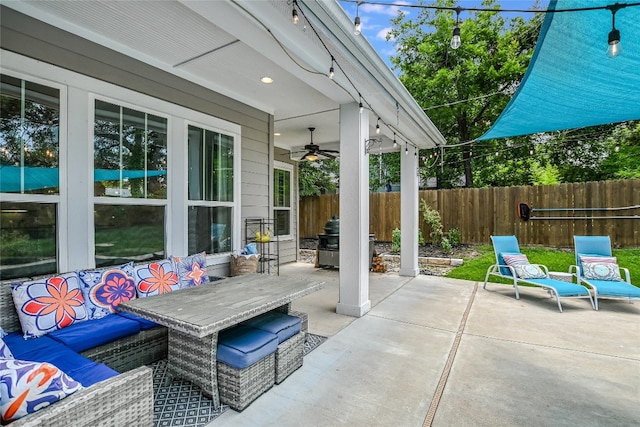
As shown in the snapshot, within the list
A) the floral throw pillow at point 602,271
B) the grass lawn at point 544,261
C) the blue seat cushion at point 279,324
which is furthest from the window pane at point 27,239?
the floral throw pillow at point 602,271

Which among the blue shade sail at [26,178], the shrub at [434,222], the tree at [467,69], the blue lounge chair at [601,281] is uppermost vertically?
the tree at [467,69]

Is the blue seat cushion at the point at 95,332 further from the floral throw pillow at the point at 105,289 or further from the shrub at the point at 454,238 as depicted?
the shrub at the point at 454,238

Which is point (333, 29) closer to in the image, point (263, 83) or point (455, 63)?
point (263, 83)

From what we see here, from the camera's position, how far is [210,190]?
406 centimetres

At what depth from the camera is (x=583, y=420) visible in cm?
192

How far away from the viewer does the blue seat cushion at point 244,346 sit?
6.51ft

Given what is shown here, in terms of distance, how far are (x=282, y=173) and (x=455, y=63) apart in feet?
27.4

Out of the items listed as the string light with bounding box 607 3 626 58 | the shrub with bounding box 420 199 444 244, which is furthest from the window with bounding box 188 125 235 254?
the shrub with bounding box 420 199 444 244

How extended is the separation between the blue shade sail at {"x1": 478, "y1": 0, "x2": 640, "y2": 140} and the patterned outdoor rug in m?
3.79

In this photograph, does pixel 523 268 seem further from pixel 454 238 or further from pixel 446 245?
pixel 454 238

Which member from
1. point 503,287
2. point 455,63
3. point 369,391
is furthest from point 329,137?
point 455,63

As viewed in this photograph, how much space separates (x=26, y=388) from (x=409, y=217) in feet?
19.6

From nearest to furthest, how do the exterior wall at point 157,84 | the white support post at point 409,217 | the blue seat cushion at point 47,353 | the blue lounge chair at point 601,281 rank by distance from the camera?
the blue seat cushion at point 47,353
the exterior wall at point 157,84
the blue lounge chair at point 601,281
the white support post at point 409,217

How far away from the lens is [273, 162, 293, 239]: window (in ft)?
23.8
